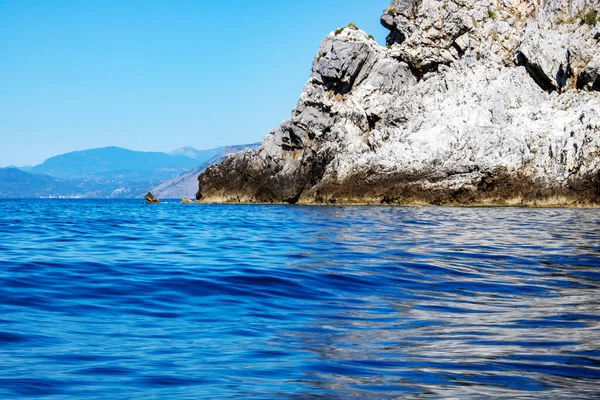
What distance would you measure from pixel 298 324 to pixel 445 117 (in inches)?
2162

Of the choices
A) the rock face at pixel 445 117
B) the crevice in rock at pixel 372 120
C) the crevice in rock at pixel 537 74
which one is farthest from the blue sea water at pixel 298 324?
the crevice in rock at pixel 372 120

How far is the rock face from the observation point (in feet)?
171

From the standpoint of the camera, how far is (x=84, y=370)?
573 centimetres

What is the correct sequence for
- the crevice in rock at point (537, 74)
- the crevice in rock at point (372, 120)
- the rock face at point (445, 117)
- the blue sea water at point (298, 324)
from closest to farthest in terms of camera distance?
the blue sea water at point (298, 324), the rock face at point (445, 117), the crevice in rock at point (537, 74), the crevice in rock at point (372, 120)

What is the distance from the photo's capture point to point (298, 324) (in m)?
Result: 8.21

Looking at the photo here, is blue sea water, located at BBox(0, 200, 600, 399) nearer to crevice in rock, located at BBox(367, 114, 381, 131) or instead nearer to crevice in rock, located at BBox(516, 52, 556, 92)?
crevice in rock, located at BBox(516, 52, 556, 92)

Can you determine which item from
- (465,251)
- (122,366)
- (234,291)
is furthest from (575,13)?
(122,366)

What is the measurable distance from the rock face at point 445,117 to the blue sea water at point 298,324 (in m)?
37.2

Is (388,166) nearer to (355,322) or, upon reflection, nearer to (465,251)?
(465,251)

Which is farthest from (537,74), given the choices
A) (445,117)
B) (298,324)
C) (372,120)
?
(298,324)

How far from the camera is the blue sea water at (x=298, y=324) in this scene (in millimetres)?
5488

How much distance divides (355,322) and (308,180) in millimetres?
58800

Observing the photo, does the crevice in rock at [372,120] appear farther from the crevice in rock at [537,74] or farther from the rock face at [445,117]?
the crevice in rock at [537,74]

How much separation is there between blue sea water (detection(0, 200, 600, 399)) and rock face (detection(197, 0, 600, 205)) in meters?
37.2
